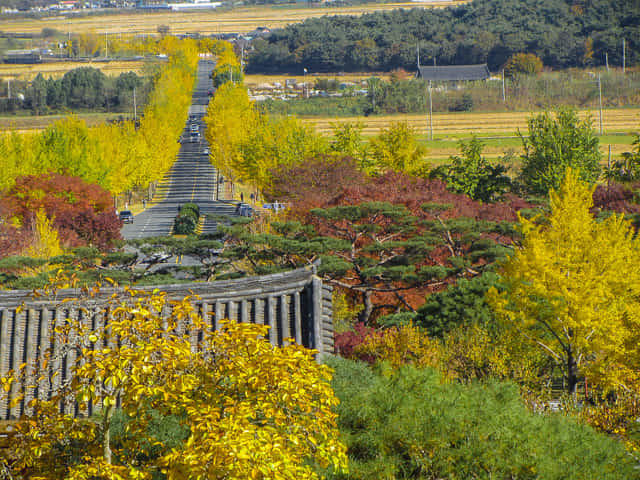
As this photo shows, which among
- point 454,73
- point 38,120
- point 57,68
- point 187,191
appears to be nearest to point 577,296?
point 187,191

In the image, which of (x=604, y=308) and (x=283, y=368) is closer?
(x=283, y=368)

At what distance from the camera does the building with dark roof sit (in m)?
138

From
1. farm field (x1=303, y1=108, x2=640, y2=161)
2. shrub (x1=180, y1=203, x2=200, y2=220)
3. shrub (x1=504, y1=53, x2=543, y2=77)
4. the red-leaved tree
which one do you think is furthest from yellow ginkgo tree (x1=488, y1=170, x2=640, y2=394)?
shrub (x1=504, y1=53, x2=543, y2=77)

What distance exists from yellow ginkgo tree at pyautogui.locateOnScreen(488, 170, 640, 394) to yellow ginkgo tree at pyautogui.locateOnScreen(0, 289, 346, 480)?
15.8m

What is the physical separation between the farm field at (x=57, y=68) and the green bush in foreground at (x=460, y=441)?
5545 inches

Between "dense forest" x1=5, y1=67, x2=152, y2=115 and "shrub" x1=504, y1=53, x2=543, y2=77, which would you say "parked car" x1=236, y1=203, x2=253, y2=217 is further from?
"shrub" x1=504, y1=53, x2=543, y2=77

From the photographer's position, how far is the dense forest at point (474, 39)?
145m

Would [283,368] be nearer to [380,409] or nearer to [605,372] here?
[380,409]

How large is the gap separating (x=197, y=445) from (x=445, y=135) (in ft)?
292

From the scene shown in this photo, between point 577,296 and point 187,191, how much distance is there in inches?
2391

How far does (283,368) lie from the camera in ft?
27.8

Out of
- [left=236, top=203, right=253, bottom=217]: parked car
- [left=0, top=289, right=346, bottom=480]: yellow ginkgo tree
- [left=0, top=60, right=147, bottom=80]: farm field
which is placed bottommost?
[left=236, top=203, right=253, bottom=217]: parked car

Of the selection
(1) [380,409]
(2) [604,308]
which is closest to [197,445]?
(1) [380,409]

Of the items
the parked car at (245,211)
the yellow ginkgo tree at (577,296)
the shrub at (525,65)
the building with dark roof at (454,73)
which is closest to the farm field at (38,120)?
the parked car at (245,211)
